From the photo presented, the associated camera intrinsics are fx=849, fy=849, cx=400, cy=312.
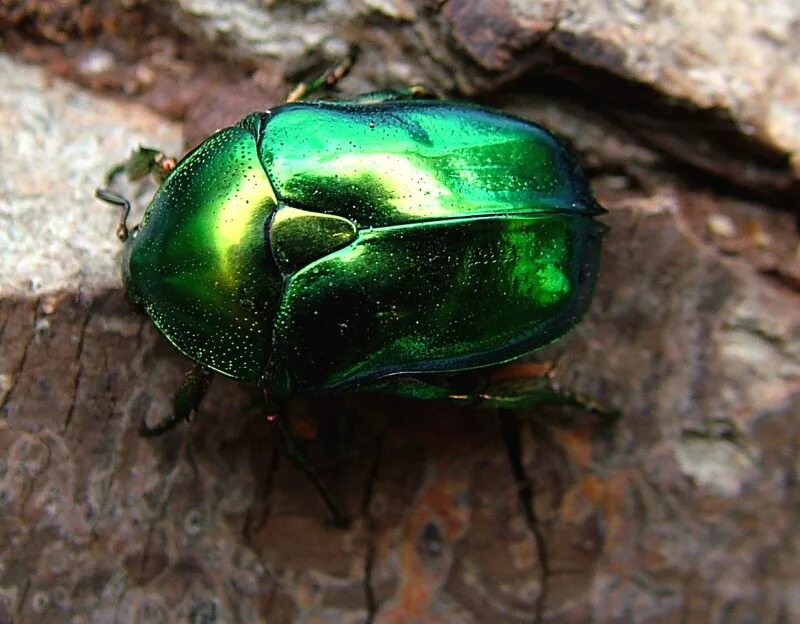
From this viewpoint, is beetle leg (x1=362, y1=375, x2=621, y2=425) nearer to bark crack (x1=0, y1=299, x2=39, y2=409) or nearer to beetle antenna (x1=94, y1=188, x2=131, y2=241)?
beetle antenna (x1=94, y1=188, x2=131, y2=241)

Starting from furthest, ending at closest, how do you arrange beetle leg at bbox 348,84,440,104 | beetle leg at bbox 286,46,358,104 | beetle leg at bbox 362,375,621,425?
beetle leg at bbox 286,46,358,104
beetle leg at bbox 348,84,440,104
beetle leg at bbox 362,375,621,425

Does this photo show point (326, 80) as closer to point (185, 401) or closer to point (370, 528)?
point (185, 401)

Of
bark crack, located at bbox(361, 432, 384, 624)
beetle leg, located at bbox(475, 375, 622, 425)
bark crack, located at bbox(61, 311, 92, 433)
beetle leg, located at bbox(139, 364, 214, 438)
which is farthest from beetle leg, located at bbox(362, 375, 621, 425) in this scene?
bark crack, located at bbox(61, 311, 92, 433)

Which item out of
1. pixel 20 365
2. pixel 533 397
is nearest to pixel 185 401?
pixel 20 365

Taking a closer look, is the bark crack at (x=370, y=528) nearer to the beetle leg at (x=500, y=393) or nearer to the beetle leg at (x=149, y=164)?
the beetle leg at (x=500, y=393)

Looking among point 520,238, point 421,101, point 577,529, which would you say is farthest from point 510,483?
point 421,101
